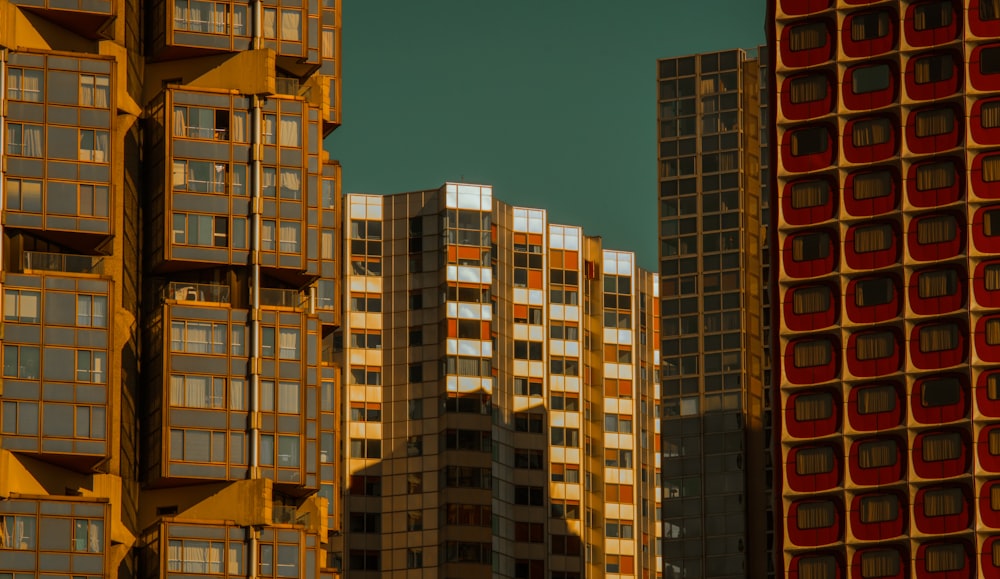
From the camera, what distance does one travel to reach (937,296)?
6324 inches

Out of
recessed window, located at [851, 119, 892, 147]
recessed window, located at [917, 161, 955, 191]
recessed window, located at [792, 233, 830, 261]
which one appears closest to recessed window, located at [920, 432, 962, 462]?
recessed window, located at [792, 233, 830, 261]

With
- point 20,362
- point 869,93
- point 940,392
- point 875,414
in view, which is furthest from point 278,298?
point 869,93

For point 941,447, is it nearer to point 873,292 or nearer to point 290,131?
point 873,292

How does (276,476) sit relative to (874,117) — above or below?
below

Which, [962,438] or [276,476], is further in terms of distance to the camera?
[962,438]

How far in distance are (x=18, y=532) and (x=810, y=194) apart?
204 feet

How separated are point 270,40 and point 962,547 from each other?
169 ft

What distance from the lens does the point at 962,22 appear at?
16375 cm

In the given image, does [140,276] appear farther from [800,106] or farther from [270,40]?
[800,106]

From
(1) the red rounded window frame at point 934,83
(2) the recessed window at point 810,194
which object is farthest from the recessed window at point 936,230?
(1) the red rounded window frame at point 934,83

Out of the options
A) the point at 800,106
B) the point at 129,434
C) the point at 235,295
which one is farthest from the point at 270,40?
the point at 800,106

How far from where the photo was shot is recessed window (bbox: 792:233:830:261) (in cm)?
16475

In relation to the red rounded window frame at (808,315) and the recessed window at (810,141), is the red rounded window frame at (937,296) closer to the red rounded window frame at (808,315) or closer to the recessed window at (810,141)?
the red rounded window frame at (808,315)

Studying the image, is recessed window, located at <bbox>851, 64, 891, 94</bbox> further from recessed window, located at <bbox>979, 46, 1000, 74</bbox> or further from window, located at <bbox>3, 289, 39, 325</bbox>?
window, located at <bbox>3, 289, 39, 325</bbox>
